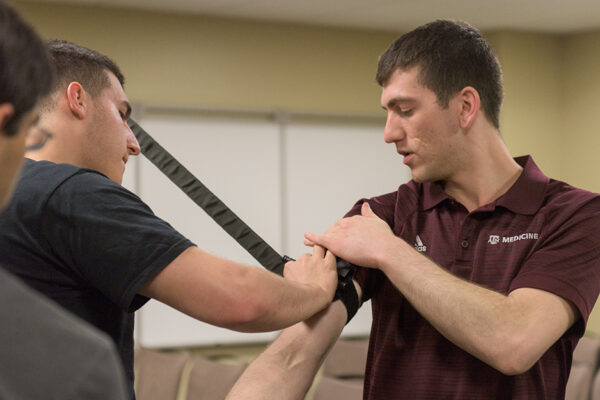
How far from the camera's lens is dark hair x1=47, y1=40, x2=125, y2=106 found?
6.12 ft

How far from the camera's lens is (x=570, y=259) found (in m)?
1.77

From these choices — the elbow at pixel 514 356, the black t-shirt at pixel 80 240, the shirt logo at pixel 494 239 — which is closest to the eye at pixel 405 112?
the shirt logo at pixel 494 239

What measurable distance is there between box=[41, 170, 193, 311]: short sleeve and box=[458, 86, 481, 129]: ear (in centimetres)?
78

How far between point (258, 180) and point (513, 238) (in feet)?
16.8

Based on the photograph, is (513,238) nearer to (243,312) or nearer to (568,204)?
(568,204)

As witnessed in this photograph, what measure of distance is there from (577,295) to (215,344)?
17.2 feet

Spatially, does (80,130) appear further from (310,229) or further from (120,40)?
(310,229)

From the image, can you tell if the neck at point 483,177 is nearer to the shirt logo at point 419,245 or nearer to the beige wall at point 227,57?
the shirt logo at point 419,245

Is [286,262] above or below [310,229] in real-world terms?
above

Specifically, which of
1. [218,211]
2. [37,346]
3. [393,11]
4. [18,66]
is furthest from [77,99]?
[393,11]

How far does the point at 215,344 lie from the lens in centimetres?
675

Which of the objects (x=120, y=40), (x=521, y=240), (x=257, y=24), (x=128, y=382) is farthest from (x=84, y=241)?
(x=257, y=24)

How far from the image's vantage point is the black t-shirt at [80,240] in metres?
1.49

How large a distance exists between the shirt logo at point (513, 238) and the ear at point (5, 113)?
4.17 ft
